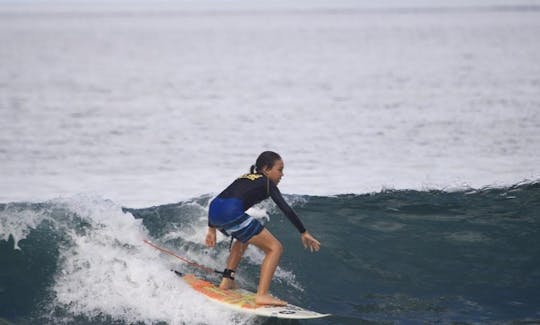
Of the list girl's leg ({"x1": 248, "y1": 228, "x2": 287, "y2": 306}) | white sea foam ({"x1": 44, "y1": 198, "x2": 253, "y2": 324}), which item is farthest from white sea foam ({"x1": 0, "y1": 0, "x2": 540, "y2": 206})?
girl's leg ({"x1": 248, "y1": 228, "x2": 287, "y2": 306})

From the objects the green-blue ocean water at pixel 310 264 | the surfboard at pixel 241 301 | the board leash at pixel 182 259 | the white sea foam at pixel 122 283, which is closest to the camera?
the surfboard at pixel 241 301

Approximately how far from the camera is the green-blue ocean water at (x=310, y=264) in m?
7.93

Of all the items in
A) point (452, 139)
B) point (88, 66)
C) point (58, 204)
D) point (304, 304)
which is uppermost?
point (88, 66)

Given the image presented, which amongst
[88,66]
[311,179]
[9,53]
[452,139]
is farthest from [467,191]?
[9,53]

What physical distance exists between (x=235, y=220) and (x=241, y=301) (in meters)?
0.69

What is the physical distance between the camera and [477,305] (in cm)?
831

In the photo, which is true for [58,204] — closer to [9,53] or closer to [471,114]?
[471,114]

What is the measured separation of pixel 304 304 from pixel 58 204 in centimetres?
289

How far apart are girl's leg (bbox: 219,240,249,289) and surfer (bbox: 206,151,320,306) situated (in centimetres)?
20

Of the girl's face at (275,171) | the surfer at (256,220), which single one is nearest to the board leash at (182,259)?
the surfer at (256,220)

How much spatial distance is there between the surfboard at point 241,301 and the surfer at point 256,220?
9 cm

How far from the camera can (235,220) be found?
7.59 meters

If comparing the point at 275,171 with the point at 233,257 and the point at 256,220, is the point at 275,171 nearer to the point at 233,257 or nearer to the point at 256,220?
the point at 256,220

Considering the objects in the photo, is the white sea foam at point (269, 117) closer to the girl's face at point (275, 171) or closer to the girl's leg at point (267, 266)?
A: the girl's face at point (275, 171)
